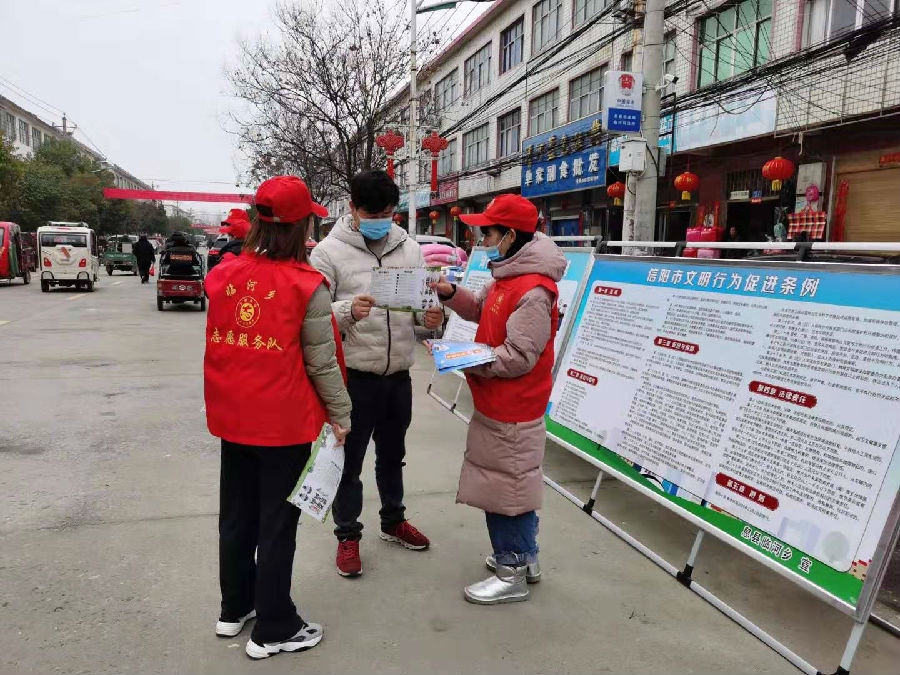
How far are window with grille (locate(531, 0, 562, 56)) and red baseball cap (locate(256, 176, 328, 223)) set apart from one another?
63.8 ft

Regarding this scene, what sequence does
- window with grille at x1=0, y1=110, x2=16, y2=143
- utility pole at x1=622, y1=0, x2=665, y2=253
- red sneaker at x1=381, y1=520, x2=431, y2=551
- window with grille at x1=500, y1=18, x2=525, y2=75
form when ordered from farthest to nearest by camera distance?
window with grille at x1=0, y1=110, x2=16, y2=143, window with grille at x1=500, y1=18, x2=525, y2=75, utility pole at x1=622, y1=0, x2=665, y2=253, red sneaker at x1=381, y1=520, x2=431, y2=551

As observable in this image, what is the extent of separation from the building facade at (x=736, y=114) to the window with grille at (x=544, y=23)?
0.06 m

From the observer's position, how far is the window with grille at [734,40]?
11547 mm

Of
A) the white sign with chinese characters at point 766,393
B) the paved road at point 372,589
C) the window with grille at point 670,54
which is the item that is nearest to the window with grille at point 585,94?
the window with grille at point 670,54

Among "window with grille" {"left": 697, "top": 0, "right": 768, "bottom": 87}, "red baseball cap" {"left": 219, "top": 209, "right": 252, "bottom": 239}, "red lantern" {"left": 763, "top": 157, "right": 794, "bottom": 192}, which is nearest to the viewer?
"red baseball cap" {"left": 219, "top": 209, "right": 252, "bottom": 239}

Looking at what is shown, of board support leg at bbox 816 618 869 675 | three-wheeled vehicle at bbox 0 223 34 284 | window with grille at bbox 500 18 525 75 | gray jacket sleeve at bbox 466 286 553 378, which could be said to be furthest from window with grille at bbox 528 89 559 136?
board support leg at bbox 816 618 869 675

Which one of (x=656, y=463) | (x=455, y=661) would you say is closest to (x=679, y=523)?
(x=656, y=463)

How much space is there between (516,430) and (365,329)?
0.78 meters

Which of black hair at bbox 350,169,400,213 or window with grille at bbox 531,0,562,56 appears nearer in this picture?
black hair at bbox 350,169,400,213

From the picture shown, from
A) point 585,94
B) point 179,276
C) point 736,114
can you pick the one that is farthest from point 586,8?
point 179,276

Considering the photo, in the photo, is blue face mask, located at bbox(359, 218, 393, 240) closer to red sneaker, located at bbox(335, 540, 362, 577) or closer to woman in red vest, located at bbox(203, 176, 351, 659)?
woman in red vest, located at bbox(203, 176, 351, 659)

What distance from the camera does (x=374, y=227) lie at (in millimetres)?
2850

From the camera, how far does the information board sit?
228 centimetres

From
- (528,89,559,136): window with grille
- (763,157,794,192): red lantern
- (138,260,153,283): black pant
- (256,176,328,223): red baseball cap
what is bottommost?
(138,260,153,283): black pant
